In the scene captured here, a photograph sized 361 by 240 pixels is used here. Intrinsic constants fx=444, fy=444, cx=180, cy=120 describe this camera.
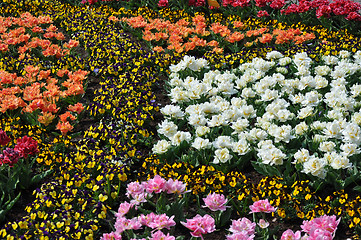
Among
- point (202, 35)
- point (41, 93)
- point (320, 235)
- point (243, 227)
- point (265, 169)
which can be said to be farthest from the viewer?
point (202, 35)

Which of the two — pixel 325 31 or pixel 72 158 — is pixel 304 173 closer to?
pixel 72 158

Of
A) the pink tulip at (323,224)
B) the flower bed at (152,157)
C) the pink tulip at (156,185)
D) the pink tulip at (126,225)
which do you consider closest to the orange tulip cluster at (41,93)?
the flower bed at (152,157)

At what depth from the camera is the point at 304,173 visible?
4039 millimetres

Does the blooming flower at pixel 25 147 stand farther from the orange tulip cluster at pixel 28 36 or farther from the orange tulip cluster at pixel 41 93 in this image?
the orange tulip cluster at pixel 28 36

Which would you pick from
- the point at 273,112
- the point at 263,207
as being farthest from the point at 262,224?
the point at 273,112

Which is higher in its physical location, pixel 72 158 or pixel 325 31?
pixel 325 31

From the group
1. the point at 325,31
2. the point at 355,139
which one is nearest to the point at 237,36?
the point at 325,31

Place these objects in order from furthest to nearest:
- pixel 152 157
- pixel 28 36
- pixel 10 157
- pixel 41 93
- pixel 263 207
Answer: pixel 28 36
pixel 41 93
pixel 152 157
pixel 10 157
pixel 263 207

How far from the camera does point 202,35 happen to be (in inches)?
285

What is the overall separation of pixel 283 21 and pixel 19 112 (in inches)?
190

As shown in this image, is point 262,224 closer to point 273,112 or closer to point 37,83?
point 273,112

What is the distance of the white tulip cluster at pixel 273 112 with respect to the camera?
164 inches

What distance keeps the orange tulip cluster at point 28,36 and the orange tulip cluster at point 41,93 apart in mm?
642

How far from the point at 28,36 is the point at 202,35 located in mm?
2797
